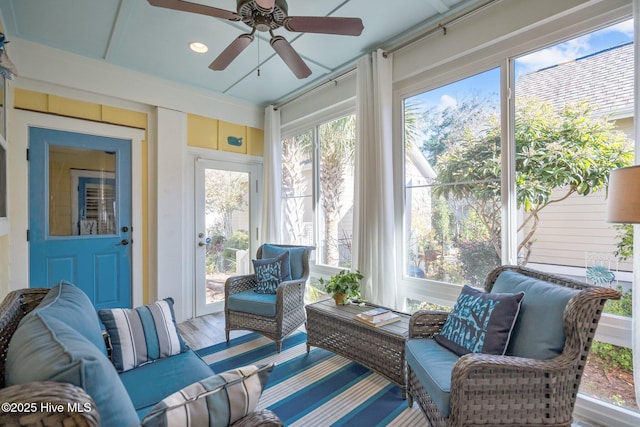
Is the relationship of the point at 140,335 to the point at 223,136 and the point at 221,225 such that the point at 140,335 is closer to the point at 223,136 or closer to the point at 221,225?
the point at 221,225

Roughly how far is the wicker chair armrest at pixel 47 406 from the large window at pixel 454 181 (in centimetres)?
246

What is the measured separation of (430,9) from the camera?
2316 millimetres

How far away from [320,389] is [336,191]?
217cm

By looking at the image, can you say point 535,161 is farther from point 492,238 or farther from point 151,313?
point 151,313

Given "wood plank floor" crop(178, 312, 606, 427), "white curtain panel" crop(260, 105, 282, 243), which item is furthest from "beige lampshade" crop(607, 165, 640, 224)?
"white curtain panel" crop(260, 105, 282, 243)

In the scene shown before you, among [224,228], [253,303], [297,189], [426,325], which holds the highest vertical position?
[297,189]

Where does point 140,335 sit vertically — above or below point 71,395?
below

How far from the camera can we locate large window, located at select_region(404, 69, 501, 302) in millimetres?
2285

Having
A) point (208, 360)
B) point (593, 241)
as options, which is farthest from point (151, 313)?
point (593, 241)

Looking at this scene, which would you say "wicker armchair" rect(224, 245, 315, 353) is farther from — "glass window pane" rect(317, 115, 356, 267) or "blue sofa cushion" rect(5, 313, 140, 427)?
"blue sofa cushion" rect(5, 313, 140, 427)

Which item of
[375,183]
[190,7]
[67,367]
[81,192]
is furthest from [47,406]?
[81,192]

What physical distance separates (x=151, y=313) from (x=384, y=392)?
1.61 metres

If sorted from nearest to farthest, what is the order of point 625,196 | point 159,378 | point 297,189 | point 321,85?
point 625,196 → point 159,378 → point 321,85 → point 297,189

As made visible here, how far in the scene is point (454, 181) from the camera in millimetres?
2484
